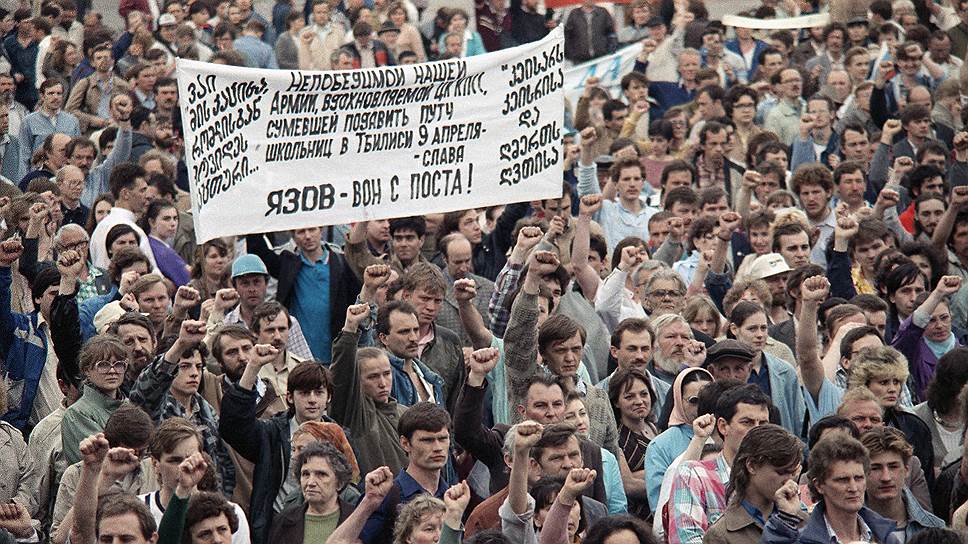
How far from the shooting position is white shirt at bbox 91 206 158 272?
13.2 metres

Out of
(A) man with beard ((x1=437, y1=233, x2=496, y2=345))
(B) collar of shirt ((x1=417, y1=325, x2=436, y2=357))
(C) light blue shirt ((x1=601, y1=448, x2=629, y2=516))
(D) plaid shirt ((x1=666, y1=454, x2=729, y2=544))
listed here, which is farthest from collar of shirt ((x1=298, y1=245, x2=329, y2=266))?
(D) plaid shirt ((x1=666, y1=454, x2=729, y2=544))

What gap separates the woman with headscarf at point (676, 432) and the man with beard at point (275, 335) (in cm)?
206

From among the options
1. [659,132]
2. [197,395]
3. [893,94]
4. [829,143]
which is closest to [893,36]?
[893,94]

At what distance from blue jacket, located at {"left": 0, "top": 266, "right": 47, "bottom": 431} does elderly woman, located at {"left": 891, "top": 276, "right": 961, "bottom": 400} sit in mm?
4726

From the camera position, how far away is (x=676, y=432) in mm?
9727

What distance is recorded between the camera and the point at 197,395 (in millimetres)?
9961

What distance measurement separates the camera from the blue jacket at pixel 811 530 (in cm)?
800

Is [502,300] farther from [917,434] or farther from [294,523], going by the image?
[294,523]

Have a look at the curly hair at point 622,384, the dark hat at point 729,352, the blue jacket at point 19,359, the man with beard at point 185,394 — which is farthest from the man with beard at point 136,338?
the dark hat at point 729,352

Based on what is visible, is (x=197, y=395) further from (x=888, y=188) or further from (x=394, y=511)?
(x=888, y=188)

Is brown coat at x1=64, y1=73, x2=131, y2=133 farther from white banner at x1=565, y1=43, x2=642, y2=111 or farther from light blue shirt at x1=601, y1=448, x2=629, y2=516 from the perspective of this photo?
light blue shirt at x1=601, y1=448, x2=629, y2=516

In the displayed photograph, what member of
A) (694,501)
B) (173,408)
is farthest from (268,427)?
(694,501)

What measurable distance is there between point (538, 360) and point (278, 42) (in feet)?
42.7

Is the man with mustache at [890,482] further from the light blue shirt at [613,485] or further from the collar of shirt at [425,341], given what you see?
the collar of shirt at [425,341]
